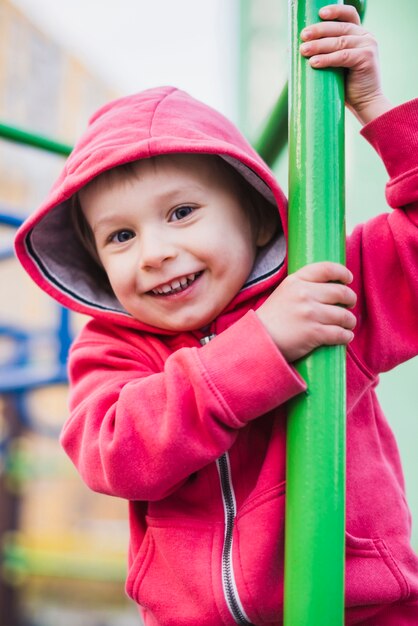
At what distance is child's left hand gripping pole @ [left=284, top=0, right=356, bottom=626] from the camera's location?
47 cm

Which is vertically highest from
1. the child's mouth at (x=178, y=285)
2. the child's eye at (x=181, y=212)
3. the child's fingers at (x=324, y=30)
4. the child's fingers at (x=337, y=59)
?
the child's fingers at (x=324, y=30)

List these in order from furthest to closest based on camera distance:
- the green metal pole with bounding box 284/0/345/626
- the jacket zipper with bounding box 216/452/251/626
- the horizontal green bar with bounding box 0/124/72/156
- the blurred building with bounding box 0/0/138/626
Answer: the blurred building with bounding box 0/0/138/626 → the horizontal green bar with bounding box 0/124/72/156 → the jacket zipper with bounding box 216/452/251/626 → the green metal pole with bounding box 284/0/345/626

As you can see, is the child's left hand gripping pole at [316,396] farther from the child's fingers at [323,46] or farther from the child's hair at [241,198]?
the child's hair at [241,198]

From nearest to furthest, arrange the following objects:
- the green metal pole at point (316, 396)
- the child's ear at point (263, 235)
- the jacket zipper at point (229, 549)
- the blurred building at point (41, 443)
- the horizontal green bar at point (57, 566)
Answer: the green metal pole at point (316, 396), the jacket zipper at point (229, 549), the child's ear at point (263, 235), the blurred building at point (41, 443), the horizontal green bar at point (57, 566)

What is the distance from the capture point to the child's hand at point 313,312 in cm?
49

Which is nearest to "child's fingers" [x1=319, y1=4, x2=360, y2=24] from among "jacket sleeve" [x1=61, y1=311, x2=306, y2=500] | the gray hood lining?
"jacket sleeve" [x1=61, y1=311, x2=306, y2=500]

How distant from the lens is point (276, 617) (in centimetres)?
60

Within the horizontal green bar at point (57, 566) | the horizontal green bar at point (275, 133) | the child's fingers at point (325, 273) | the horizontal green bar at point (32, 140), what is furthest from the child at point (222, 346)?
the horizontal green bar at point (57, 566)

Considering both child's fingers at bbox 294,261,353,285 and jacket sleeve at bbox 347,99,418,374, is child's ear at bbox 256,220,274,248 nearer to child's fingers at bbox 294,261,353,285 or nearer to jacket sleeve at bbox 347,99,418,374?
jacket sleeve at bbox 347,99,418,374

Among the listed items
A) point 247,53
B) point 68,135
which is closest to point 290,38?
point 247,53

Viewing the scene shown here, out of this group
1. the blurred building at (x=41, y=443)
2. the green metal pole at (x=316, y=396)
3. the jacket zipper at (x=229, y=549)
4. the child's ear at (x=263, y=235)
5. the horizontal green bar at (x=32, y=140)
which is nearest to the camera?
the green metal pole at (x=316, y=396)

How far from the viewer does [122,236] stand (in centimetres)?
67

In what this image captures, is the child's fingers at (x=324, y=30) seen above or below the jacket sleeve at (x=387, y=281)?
above

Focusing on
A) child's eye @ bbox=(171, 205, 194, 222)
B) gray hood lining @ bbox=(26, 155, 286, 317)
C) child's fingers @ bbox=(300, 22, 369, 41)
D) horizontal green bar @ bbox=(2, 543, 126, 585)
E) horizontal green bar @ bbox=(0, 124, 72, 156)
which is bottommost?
horizontal green bar @ bbox=(2, 543, 126, 585)
